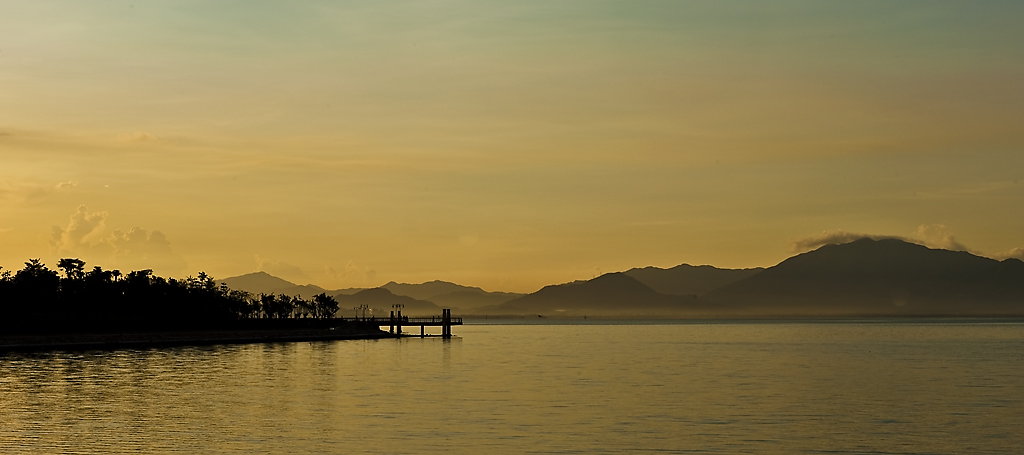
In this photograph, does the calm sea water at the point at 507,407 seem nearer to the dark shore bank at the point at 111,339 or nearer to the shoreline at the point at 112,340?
the shoreline at the point at 112,340

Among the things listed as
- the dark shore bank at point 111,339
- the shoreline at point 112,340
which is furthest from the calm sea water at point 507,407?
the dark shore bank at point 111,339

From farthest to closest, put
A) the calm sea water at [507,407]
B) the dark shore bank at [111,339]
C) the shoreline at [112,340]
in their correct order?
the dark shore bank at [111,339]
the shoreline at [112,340]
the calm sea water at [507,407]

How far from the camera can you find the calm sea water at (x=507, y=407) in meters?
51.4

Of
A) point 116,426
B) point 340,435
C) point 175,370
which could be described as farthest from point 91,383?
point 340,435

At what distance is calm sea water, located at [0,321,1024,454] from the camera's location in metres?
51.4

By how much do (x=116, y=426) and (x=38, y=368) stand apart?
56.3 meters

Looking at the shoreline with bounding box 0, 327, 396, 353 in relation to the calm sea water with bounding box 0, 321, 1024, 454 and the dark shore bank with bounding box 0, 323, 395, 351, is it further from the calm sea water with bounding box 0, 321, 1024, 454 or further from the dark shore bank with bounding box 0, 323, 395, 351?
the calm sea water with bounding box 0, 321, 1024, 454

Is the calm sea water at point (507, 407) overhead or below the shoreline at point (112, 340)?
below

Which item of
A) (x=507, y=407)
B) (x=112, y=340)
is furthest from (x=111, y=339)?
(x=507, y=407)

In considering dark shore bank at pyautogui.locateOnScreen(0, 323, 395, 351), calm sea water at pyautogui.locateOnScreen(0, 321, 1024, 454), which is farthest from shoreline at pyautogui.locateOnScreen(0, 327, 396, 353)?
calm sea water at pyautogui.locateOnScreen(0, 321, 1024, 454)

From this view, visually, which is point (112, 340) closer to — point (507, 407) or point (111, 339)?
point (111, 339)

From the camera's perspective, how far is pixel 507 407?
69438mm

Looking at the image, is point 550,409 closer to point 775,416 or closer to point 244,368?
point 775,416

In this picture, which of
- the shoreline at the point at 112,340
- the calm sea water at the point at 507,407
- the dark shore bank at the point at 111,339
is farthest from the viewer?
the dark shore bank at the point at 111,339
